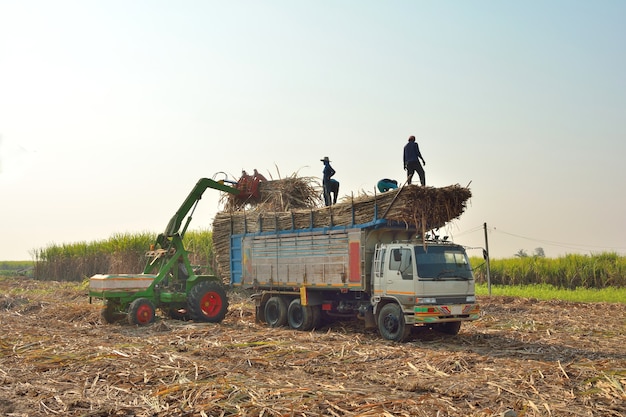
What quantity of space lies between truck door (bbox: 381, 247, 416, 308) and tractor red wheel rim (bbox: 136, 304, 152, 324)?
7.40 metres

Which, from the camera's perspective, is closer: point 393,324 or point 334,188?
point 393,324

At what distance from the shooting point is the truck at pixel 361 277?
47.8ft

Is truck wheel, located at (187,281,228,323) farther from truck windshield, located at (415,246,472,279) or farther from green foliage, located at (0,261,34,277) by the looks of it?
green foliage, located at (0,261,34,277)

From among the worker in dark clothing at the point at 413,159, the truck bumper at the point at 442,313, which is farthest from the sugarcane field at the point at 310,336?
the worker in dark clothing at the point at 413,159

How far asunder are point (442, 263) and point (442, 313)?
1.15 m

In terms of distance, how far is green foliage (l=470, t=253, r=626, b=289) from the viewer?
1307 inches

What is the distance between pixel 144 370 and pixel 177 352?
2.29 m

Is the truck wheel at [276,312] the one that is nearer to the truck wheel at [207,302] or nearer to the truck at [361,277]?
the truck at [361,277]

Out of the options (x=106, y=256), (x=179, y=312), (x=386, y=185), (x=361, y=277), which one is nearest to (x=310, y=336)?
(x=361, y=277)

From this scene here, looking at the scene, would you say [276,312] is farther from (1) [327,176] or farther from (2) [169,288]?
(1) [327,176]

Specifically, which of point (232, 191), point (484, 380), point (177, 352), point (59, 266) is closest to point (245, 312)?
point (232, 191)

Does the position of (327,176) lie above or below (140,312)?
above

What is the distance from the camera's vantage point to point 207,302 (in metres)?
19.6

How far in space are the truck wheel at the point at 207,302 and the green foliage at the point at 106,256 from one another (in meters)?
11.3
